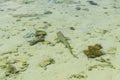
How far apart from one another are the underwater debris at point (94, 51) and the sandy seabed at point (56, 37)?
9 centimetres

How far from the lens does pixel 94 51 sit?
18.4ft

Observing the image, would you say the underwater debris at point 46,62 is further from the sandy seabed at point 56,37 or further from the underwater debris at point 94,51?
the underwater debris at point 94,51

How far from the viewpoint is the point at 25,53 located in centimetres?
570

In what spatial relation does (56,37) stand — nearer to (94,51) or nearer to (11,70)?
(94,51)

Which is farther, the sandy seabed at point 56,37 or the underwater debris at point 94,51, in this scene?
the underwater debris at point 94,51

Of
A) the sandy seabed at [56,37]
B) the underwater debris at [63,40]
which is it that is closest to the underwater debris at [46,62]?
the sandy seabed at [56,37]

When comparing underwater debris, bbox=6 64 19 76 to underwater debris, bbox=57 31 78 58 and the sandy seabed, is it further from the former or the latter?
underwater debris, bbox=57 31 78 58

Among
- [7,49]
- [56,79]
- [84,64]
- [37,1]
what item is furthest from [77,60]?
[37,1]

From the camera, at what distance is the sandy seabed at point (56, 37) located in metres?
4.96

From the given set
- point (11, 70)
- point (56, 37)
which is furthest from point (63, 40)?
point (11, 70)

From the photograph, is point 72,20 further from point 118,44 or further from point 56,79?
point 56,79

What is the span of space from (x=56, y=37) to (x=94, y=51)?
1237 millimetres

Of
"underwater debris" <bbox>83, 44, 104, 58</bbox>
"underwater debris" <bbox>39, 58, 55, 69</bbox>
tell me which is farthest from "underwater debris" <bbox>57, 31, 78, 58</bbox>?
"underwater debris" <bbox>39, 58, 55, 69</bbox>

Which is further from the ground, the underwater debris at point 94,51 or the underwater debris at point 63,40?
the underwater debris at point 63,40
